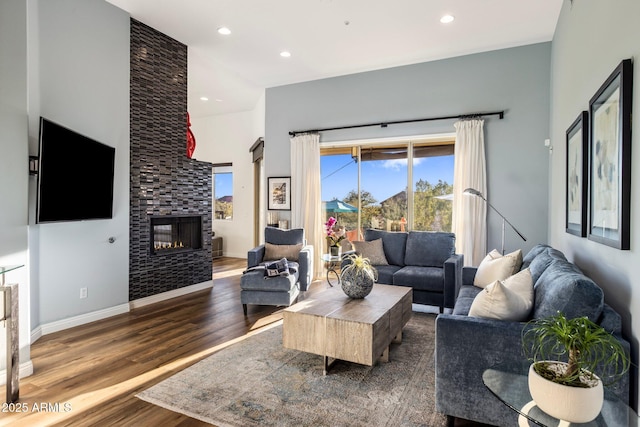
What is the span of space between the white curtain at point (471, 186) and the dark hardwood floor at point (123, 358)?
9.19 ft

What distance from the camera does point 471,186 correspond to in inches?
201

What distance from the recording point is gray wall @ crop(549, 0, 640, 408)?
173cm

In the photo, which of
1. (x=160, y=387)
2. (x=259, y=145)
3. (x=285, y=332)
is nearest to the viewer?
(x=160, y=387)

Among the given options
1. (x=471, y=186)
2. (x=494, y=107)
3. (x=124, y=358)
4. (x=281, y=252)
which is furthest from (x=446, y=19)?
(x=124, y=358)

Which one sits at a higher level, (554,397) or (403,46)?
(403,46)

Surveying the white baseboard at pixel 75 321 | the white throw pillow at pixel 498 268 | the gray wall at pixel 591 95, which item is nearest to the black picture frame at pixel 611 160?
the gray wall at pixel 591 95

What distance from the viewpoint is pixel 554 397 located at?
127 cm

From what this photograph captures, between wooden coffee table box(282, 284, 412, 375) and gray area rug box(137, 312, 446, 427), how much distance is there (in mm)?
Result: 173

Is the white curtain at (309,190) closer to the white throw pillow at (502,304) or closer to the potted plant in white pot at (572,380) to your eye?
the white throw pillow at (502,304)

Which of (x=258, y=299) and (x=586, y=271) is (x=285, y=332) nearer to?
(x=258, y=299)

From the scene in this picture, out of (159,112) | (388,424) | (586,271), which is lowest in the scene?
(388,424)

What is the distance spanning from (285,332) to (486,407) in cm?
150

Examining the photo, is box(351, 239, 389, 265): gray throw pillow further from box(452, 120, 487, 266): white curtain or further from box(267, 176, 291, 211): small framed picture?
box(267, 176, 291, 211): small framed picture

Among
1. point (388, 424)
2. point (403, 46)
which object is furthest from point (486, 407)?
point (403, 46)
